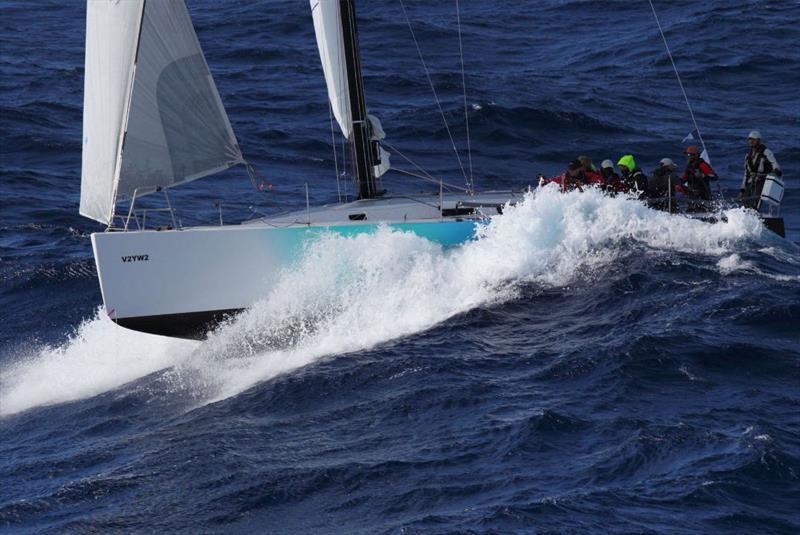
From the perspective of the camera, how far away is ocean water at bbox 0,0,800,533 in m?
12.4

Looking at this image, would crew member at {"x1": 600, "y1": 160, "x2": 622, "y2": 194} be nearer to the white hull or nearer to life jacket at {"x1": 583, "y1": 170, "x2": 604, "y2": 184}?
life jacket at {"x1": 583, "y1": 170, "x2": 604, "y2": 184}

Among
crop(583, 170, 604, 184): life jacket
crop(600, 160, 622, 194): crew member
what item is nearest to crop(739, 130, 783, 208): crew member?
crop(600, 160, 622, 194): crew member

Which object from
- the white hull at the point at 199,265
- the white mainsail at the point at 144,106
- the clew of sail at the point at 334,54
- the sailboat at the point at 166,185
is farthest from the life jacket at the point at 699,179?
the white mainsail at the point at 144,106

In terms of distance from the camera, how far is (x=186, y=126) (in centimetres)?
1741

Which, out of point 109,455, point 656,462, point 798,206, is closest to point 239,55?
point 798,206

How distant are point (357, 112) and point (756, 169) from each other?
6.37m

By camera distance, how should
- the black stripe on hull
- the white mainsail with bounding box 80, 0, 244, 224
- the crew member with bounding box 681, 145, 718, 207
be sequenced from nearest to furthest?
1. the white mainsail with bounding box 80, 0, 244, 224
2. the black stripe on hull
3. the crew member with bounding box 681, 145, 718, 207

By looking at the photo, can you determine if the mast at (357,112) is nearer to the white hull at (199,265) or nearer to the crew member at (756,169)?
the white hull at (199,265)

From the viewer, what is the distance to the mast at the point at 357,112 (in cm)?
1967

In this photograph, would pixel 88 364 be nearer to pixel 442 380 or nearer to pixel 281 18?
pixel 442 380

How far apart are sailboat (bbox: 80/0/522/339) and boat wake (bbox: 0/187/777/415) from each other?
0.29 metres

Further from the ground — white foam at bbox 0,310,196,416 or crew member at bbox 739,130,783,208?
crew member at bbox 739,130,783,208

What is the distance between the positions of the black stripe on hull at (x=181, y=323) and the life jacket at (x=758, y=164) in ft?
27.8

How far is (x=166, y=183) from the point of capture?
687 inches
